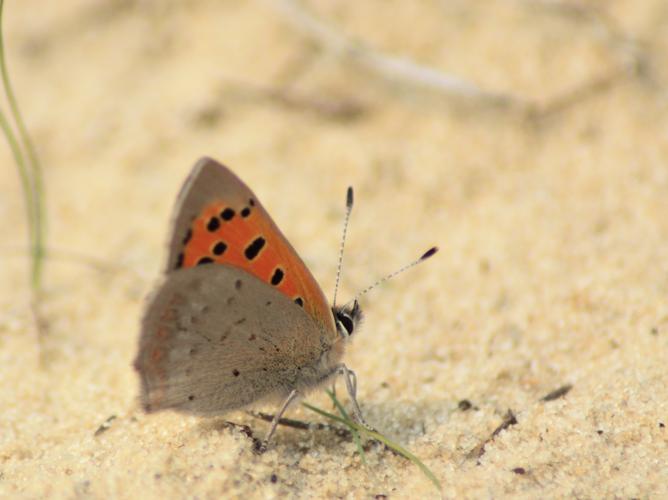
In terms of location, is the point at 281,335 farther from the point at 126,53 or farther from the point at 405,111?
the point at 126,53

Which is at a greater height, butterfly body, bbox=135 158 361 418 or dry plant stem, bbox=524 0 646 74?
dry plant stem, bbox=524 0 646 74

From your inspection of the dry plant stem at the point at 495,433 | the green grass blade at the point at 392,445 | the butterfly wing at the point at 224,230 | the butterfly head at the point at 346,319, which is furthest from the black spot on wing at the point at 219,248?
the dry plant stem at the point at 495,433

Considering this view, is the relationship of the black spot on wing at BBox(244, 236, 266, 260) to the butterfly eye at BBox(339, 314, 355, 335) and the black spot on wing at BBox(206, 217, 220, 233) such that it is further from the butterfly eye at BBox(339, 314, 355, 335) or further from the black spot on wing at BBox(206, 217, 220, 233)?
the butterfly eye at BBox(339, 314, 355, 335)

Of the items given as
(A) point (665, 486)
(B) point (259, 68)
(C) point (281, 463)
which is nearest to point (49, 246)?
(B) point (259, 68)

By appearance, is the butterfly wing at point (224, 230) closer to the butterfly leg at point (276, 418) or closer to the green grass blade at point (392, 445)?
the butterfly leg at point (276, 418)

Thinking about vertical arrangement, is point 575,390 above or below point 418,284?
above

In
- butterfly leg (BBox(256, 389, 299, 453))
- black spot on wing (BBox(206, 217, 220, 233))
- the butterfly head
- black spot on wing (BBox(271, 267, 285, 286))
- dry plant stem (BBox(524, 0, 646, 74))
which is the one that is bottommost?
butterfly leg (BBox(256, 389, 299, 453))

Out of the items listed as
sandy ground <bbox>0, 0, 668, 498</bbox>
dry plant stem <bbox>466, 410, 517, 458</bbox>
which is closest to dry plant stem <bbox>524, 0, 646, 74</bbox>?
sandy ground <bbox>0, 0, 668, 498</bbox>
